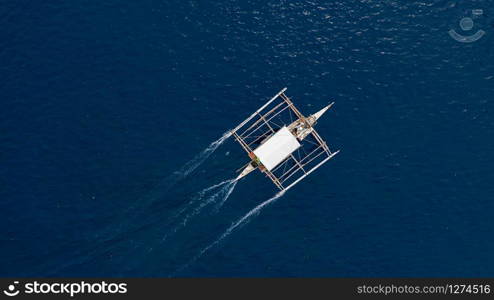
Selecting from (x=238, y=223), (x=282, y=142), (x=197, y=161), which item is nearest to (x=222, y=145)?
(x=197, y=161)

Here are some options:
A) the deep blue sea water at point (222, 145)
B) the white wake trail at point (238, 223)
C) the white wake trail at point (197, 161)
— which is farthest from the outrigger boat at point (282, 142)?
the white wake trail at point (197, 161)

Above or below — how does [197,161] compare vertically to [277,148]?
above

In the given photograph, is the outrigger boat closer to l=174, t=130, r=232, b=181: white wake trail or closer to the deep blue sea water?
the deep blue sea water

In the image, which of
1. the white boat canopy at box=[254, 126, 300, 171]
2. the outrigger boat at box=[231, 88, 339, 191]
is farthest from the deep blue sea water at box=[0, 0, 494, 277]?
the white boat canopy at box=[254, 126, 300, 171]

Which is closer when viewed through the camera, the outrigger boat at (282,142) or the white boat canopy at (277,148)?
the white boat canopy at (277,148)

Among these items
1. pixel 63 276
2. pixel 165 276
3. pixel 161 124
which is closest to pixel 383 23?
pixel 161 124

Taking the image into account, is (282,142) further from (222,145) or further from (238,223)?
(238,223)

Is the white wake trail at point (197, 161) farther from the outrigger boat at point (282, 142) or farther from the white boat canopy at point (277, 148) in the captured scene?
the white boat canopy at point (277, 148)
